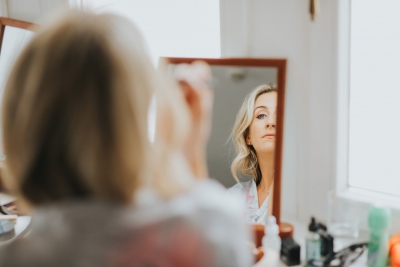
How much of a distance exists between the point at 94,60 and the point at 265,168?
792mm

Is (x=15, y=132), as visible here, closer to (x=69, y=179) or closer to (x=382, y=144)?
(x=69, y=179)

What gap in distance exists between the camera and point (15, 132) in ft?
2.43

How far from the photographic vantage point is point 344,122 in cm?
134

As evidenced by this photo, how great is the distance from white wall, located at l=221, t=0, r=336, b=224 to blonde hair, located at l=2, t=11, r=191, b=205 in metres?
0.70

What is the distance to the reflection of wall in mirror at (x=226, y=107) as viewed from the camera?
138 centimetres

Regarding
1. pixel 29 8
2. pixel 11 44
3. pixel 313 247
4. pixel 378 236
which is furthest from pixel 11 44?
pixel 378 236

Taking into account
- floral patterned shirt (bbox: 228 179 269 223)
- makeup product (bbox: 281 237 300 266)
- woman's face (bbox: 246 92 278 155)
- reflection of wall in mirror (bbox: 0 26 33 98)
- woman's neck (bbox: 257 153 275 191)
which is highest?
reflection of wall in mirror (bbox: 0 26 33 98)

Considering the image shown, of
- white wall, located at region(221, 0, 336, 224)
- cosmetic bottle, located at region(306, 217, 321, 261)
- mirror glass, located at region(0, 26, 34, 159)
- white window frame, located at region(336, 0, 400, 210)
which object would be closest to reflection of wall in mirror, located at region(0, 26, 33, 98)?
mirror glass, located at region(0, 26, 34, 159)

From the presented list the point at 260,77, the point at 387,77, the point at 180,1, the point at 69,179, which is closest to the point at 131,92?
the point at 69,179

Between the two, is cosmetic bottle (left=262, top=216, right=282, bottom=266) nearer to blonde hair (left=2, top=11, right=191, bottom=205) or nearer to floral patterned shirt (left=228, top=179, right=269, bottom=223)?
floral patterned shirt (left=228, top=179, right=269, bottom=223)

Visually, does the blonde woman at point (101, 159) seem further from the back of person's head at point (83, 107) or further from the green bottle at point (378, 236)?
the green bottle at point (378, 236)

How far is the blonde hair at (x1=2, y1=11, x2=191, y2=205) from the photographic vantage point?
695 millimetres

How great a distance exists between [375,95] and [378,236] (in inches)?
15.2

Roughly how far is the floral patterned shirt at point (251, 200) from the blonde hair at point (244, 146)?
0.07 feet
